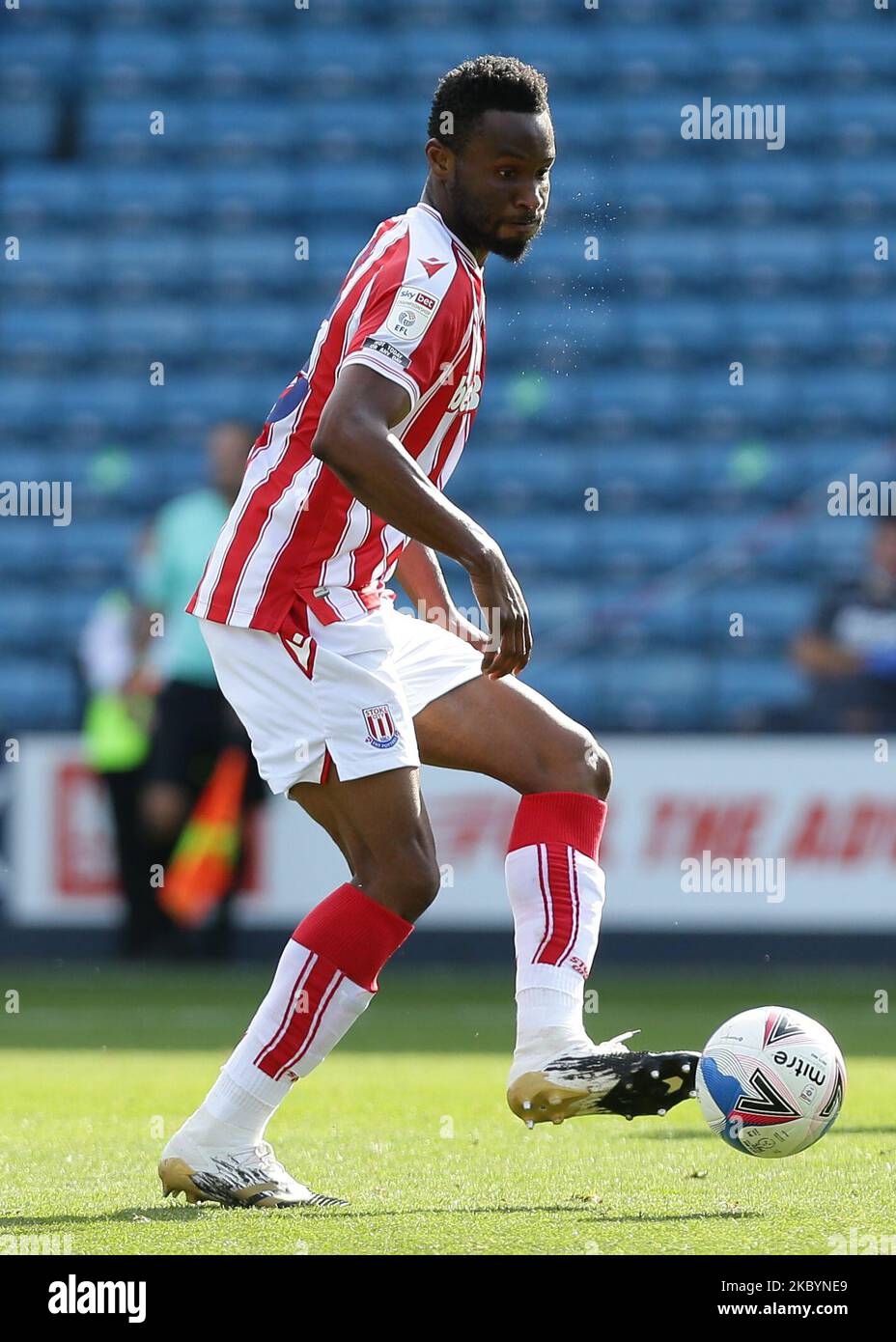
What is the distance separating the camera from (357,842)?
367 centimetres

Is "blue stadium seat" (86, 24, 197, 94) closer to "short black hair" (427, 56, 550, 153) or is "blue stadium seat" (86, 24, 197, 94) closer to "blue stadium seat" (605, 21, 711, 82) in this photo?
"blue stadium seat" (605, 21, 711, 82)

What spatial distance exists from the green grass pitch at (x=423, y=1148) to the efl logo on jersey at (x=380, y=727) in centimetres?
80

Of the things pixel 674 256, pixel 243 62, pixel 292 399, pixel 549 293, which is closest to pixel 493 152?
pixel 292 399

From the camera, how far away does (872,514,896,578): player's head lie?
31.3 ft

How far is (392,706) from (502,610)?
1.24ft

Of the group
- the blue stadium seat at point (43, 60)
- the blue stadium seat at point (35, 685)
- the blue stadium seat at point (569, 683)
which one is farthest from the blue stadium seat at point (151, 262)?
the blue stadium seat at point (569, 683)

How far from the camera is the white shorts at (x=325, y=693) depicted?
359 cm

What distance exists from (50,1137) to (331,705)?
1.56 meters

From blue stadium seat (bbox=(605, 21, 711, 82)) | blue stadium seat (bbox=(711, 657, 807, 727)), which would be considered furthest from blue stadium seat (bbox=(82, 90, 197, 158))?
blue stadium seat (bbox=(711, 657, 807, 727))

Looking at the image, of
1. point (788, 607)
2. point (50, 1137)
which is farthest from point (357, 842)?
point (788, 607)

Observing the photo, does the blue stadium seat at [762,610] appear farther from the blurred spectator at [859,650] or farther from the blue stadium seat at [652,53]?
the blue stadium seat at [652,53]

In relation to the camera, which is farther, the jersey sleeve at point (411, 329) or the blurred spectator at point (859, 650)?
the blurred spectator at point (859, 650)

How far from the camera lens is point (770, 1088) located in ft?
12.0

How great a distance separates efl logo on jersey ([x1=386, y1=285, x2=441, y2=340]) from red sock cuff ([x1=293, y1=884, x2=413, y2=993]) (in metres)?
0.98
